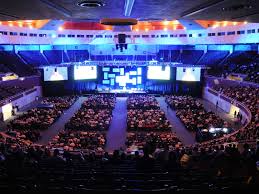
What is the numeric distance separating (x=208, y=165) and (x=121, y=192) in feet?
13.8

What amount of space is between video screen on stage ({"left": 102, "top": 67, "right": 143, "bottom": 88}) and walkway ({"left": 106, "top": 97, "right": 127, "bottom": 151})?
990cm

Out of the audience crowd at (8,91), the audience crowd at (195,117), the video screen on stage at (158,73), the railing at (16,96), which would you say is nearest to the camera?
the audience crowd at (195,117)

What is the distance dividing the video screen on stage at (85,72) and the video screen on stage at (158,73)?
8312 millimetres

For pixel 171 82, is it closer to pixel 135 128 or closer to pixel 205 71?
pixel 205 71

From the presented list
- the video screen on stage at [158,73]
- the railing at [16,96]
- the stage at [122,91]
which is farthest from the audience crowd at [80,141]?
the video screen on stage at [158,73]

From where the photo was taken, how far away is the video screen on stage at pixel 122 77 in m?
45.0

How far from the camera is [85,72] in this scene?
4406 cm

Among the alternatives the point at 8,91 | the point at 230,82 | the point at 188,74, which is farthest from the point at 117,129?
the point at 188,74

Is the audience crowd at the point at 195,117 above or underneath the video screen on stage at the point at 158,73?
underneath

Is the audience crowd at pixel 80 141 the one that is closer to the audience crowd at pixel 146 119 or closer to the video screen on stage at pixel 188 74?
the audience crowd at pixel 146 119

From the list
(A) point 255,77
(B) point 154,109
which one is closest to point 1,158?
(B) point 154,109

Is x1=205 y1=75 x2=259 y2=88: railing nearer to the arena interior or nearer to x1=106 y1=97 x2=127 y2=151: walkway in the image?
the arena interior

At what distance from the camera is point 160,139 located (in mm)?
20109

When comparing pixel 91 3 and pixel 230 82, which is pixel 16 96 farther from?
pixel 91 3
